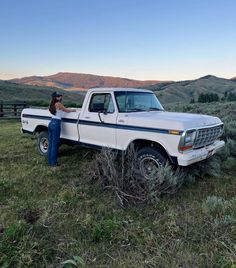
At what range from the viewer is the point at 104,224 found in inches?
138

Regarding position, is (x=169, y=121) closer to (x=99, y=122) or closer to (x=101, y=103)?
(x=99, y=122)

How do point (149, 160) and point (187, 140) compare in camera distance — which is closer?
point (187, 140)

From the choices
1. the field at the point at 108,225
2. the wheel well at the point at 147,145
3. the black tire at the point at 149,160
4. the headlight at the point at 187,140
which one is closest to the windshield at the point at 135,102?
the wheel well at the point at 147,145

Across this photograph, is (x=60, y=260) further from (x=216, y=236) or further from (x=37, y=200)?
(x=216, y=236)

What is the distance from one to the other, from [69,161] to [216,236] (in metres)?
4.43

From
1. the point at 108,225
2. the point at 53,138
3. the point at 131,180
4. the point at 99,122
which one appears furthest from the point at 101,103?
the point at 108,225

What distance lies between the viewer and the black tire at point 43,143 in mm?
7088

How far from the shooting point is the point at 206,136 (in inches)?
199

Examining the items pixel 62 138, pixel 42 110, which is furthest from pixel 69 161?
pixel 42 110

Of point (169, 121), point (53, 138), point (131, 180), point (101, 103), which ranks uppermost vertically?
point (101, 103)

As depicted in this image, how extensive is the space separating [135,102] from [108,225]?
10.5 ft

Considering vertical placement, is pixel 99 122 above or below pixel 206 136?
above

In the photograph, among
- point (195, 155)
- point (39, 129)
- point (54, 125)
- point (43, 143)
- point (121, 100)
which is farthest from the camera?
point (39, 129)

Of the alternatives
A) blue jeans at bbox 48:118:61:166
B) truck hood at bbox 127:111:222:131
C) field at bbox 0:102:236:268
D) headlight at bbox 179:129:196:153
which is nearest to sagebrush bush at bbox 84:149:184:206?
field at bbox 0:102:236:268
